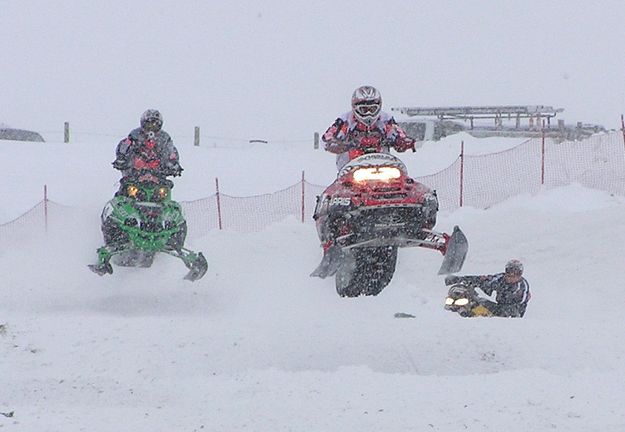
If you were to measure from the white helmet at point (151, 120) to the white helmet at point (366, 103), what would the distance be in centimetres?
289

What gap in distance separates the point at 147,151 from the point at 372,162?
3461 mm

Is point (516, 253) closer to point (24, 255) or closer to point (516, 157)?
point (516, 157)

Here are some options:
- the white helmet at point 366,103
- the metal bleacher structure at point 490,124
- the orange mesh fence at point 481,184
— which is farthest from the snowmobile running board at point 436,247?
the metal bleacher structure at point 490,124

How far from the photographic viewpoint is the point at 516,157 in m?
19.9

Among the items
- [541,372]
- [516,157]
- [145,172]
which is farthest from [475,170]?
[541,372]

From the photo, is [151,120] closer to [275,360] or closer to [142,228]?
[142,228]

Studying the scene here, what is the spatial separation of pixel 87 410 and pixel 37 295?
18.2ft

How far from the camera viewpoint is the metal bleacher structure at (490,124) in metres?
27.4

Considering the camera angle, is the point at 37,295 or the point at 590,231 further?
the point at 590,231

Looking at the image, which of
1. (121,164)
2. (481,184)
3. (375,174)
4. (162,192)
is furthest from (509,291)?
(481,184)

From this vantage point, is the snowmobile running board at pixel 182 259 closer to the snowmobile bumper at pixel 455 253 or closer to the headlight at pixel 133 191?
the headlight at pixel 133 191

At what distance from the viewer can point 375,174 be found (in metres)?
8.20

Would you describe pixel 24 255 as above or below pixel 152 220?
below

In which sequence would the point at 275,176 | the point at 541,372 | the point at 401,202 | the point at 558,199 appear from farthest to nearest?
1. the point at 275,176
2. the point at 558,199
3. the point at 401,202
4. the point at 541,372
